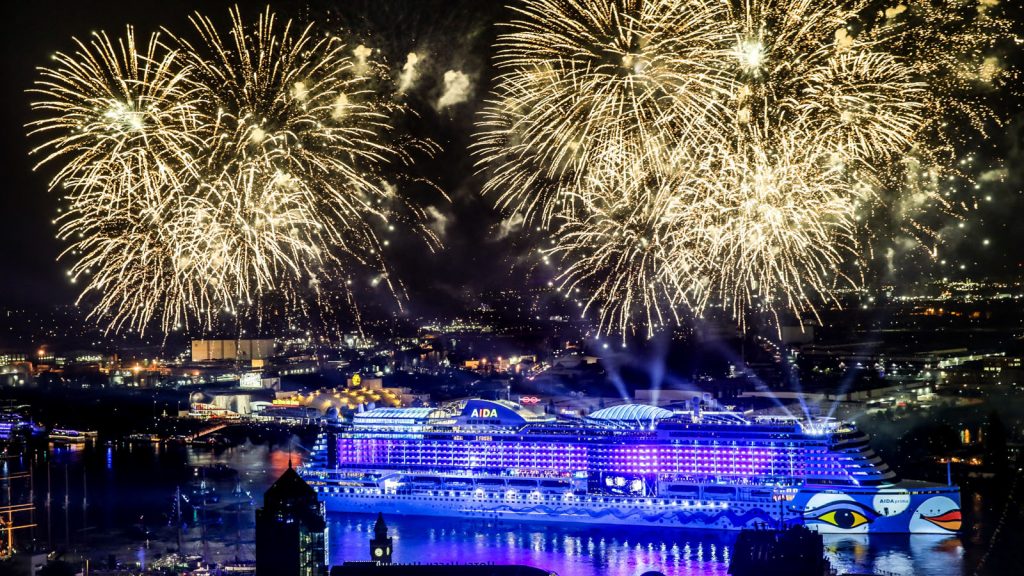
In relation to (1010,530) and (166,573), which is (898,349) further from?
(166,573)

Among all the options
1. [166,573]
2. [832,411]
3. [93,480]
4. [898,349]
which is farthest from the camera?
[898,349]

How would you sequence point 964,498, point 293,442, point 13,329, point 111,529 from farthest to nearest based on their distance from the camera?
1. point 13,329
2. point 293,442
3. point 964,498
4. point 111,529

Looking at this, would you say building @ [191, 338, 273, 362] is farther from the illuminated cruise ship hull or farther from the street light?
the street light

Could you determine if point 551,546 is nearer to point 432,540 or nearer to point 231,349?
point 432,540

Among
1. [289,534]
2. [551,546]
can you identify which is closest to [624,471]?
[551,546]

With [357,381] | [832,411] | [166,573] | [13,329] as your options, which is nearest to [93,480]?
[166,573]

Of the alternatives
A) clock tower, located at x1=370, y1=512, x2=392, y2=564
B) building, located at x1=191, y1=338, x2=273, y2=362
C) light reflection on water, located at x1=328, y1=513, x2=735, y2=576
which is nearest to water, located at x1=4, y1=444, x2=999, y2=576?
light reflection on water, located at x1=328, y1=513, x2=735, y2=576
